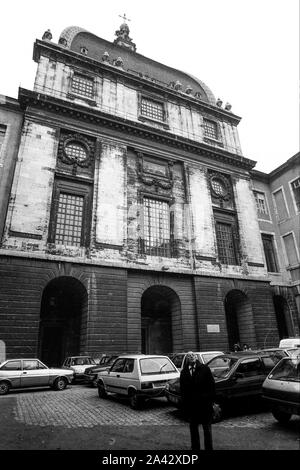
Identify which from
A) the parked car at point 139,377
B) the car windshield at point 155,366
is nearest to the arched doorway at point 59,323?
the parked car at point 139,377

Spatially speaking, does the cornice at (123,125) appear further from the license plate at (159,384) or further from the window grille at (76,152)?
the license plate at (159,384)

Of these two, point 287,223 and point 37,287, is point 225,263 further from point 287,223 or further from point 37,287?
point 37,287

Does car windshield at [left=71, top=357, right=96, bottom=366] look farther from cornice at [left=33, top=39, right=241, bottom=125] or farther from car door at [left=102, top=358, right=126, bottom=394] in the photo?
cornice at [left=33, top=39, right=241, bottom=125]

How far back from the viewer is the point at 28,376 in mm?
12742

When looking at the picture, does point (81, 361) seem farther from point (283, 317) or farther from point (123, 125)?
point (283, 317)

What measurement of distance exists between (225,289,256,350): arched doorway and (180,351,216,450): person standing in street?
17840mm

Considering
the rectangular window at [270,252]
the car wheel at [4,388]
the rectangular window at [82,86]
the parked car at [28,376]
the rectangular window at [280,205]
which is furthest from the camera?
the rectangular window at [280,205]

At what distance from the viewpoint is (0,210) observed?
1777 cm

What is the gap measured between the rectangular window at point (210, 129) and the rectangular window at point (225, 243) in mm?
9039

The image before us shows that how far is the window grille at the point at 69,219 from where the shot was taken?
A: 19.1 meters

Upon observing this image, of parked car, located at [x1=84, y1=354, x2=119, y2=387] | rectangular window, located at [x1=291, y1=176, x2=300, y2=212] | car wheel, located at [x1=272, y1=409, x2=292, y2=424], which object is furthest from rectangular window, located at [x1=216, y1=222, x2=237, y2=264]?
car wheel, located at [x1=272, y1=409, x2=292, y2=424]

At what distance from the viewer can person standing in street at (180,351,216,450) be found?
5238 mm

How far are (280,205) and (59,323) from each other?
23.0 metres
